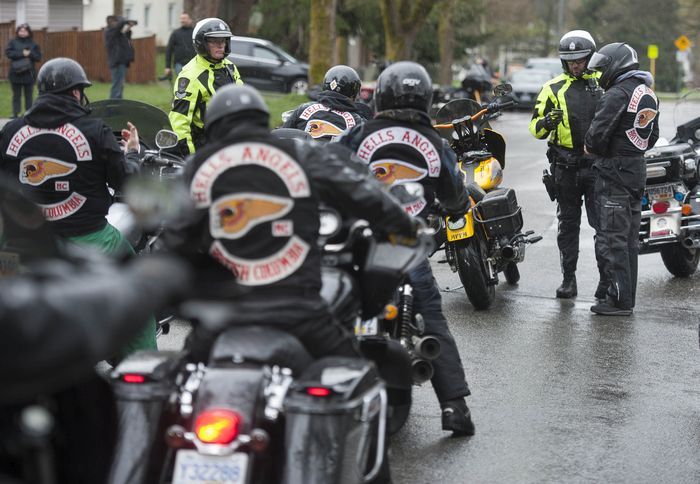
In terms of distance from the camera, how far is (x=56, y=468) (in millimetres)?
3488

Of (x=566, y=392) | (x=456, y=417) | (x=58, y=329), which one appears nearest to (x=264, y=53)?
(x=566, y=392)

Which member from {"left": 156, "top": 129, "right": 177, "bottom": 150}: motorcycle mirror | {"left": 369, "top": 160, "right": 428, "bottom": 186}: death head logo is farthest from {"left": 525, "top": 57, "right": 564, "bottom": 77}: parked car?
{"left": 369, "top": 160, "right": 428, "bottom": 186}: death head logo

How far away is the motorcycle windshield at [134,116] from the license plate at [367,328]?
3.21 m

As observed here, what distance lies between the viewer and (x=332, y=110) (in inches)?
374

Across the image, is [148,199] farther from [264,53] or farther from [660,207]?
[264,53]

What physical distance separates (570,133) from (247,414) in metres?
6.78

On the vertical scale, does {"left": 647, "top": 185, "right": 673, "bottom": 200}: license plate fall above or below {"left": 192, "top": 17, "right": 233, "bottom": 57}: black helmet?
below

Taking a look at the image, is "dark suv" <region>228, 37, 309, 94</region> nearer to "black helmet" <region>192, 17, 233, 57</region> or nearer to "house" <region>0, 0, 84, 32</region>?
"house" <region>0, 0, 84, 32</region>

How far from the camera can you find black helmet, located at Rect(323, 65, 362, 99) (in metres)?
9.51

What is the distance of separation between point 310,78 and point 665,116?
13.1 m

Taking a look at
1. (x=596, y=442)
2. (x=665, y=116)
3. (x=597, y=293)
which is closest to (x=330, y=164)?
(x=596, y=442)

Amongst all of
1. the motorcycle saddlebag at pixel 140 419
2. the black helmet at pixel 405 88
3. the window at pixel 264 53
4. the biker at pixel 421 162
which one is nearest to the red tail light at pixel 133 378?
the motorcycle saddlebag at pixel 140 419

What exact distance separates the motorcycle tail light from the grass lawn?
1425 cm

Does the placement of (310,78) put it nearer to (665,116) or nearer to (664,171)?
(665,116)
